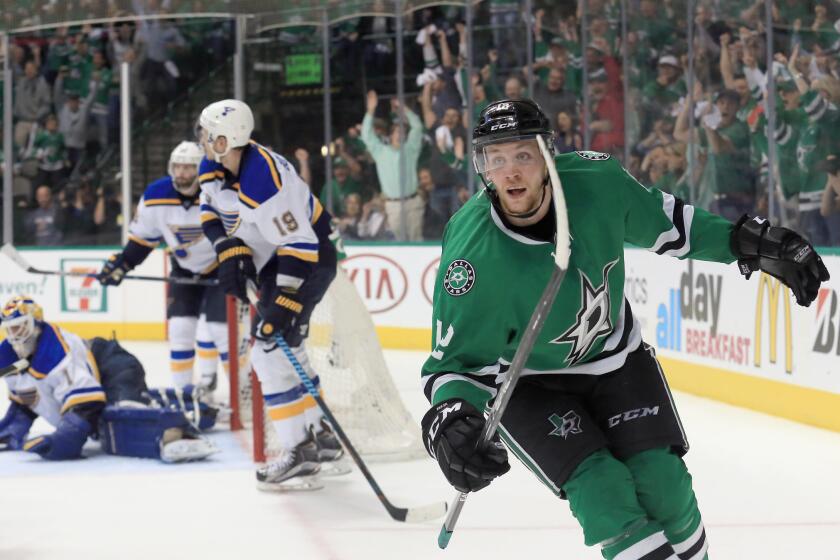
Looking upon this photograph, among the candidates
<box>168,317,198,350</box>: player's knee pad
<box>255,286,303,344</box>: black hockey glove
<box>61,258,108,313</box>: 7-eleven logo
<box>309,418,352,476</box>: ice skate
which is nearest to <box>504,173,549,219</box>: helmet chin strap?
<box>255,286,303,344</box>: black hockey glove

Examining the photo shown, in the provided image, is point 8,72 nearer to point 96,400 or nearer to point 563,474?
point 96,400

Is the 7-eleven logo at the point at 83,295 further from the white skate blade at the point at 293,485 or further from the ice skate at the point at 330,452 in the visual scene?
the white skate blade at the point at 293,485

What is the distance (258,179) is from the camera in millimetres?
4488

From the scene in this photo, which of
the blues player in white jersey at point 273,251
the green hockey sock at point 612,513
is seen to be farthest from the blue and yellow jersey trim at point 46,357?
the green hockey sock at point 612,513

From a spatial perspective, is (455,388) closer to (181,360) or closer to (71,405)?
(71,405)

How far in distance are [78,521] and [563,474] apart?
243cm

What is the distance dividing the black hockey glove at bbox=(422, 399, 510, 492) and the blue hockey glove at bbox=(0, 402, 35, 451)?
3705 mm

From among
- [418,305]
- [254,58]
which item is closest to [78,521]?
[418,305]

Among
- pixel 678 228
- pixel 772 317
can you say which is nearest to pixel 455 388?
pixel 678 228

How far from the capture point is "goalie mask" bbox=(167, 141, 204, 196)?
618 centimetres

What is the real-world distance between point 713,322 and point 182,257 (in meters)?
2.63

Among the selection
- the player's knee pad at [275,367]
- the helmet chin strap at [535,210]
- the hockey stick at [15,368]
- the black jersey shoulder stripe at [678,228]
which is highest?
the helmet chin strap at [535,210]

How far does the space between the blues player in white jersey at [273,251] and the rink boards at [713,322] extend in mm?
2166

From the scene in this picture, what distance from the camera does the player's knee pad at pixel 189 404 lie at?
5910 millimetres
